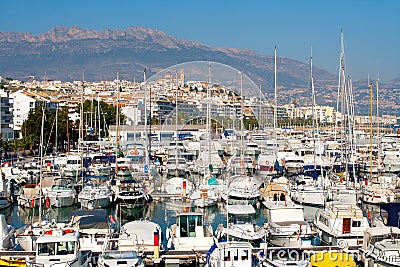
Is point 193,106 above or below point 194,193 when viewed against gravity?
above

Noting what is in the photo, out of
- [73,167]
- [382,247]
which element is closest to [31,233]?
[382,247]

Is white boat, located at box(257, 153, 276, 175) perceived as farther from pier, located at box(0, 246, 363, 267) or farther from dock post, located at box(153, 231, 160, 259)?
dock post, located at box(153, 231, 160, 259)

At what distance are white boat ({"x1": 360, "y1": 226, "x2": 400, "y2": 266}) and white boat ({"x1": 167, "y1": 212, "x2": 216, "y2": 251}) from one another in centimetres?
485

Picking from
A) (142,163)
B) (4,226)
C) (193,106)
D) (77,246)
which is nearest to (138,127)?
(193,106)

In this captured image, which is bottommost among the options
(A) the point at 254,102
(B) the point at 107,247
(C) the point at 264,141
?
(B) the point at 107,247

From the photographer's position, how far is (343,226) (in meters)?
21.4

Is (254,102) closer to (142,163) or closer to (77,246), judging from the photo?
(142,163)

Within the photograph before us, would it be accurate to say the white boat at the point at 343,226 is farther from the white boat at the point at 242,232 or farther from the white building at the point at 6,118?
the white building at the point at 6,118

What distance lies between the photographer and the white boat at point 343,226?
20.8 metres

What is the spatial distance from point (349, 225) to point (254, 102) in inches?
1179

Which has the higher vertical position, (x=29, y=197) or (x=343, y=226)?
(x=29, y=197)

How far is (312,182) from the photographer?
34.0 meters

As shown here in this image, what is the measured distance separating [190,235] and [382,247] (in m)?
6.50

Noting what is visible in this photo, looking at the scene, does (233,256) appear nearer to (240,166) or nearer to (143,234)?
(143,234)
